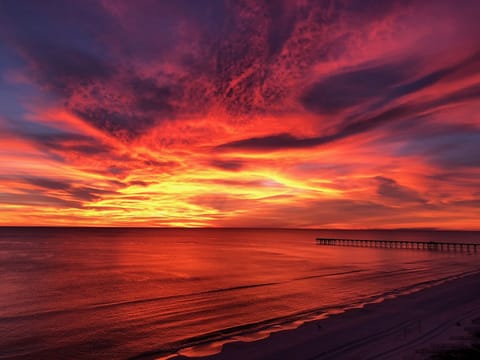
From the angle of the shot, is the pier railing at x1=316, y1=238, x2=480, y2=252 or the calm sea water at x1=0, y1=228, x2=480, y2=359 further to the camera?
the pier railing at x1=316, y1=238, x2=480, y2=252

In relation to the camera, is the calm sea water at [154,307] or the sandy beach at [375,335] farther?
the calm sea water at [154,307]

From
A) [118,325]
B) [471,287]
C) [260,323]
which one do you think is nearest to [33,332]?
[118,325]

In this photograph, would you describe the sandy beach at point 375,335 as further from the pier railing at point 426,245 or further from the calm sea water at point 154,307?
the pier railing at point 426,245

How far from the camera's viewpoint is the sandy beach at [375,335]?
10577mm

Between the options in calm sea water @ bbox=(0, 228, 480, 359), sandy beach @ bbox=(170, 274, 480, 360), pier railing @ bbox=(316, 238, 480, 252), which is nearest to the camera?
sandy beach @ bbox=(170, 274, 480, 360)

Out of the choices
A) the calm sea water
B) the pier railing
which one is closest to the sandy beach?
the calm sea water

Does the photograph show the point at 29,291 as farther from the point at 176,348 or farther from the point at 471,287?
the point at 471,287

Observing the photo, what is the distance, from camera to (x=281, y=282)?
100 feet

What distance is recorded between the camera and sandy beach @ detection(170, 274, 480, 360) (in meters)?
10.6

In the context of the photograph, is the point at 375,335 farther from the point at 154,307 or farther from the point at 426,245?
the point at 426,245

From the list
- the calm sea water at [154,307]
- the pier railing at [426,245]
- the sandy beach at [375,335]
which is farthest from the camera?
the pier railing at [426,245]

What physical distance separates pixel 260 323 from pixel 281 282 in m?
14.9

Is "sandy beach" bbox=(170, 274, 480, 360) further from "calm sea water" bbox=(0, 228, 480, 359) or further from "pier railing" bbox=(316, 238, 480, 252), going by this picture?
"pier railing" bbox=(316, 238, 480, 252)

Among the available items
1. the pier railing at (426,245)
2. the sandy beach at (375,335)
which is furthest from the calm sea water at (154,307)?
the pier railing at (426,245)
